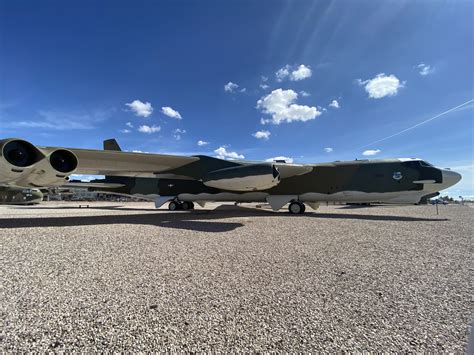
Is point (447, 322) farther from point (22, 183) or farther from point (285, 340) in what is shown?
point (22, 183)

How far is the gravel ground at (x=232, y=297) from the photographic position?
178cm

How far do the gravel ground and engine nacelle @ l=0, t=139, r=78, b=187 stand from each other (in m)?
2.61

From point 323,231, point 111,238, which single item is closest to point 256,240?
point 323,231

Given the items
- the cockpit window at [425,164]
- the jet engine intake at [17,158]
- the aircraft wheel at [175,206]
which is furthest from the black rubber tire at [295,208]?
the jet engine intake at [17,158]

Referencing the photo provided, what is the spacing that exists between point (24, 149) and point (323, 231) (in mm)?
8722

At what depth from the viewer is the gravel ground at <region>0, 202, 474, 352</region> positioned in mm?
1778

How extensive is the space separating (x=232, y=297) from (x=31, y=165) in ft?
23.5

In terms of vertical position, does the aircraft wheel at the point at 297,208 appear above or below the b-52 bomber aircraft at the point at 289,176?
below

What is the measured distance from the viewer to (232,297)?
2.48 meters

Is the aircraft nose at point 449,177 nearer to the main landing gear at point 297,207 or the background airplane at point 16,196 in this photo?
the main landing gear at point 297,207

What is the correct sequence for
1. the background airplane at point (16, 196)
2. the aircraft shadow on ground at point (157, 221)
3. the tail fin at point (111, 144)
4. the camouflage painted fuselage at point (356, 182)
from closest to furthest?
the aircraft shadow on ground at point (157, 221)
the camouflage painted fuselage at point (356, 182)
the tail fin at point (111, 144)
the background airplane at point (16, 196)

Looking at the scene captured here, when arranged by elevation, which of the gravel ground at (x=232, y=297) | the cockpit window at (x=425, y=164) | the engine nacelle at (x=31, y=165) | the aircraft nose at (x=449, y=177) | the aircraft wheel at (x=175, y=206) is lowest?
the gravel ground at (x=232, y=297)

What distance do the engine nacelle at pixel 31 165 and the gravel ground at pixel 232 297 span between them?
2.61m

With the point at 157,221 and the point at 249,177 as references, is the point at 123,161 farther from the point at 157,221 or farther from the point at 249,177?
the point at 249,177
